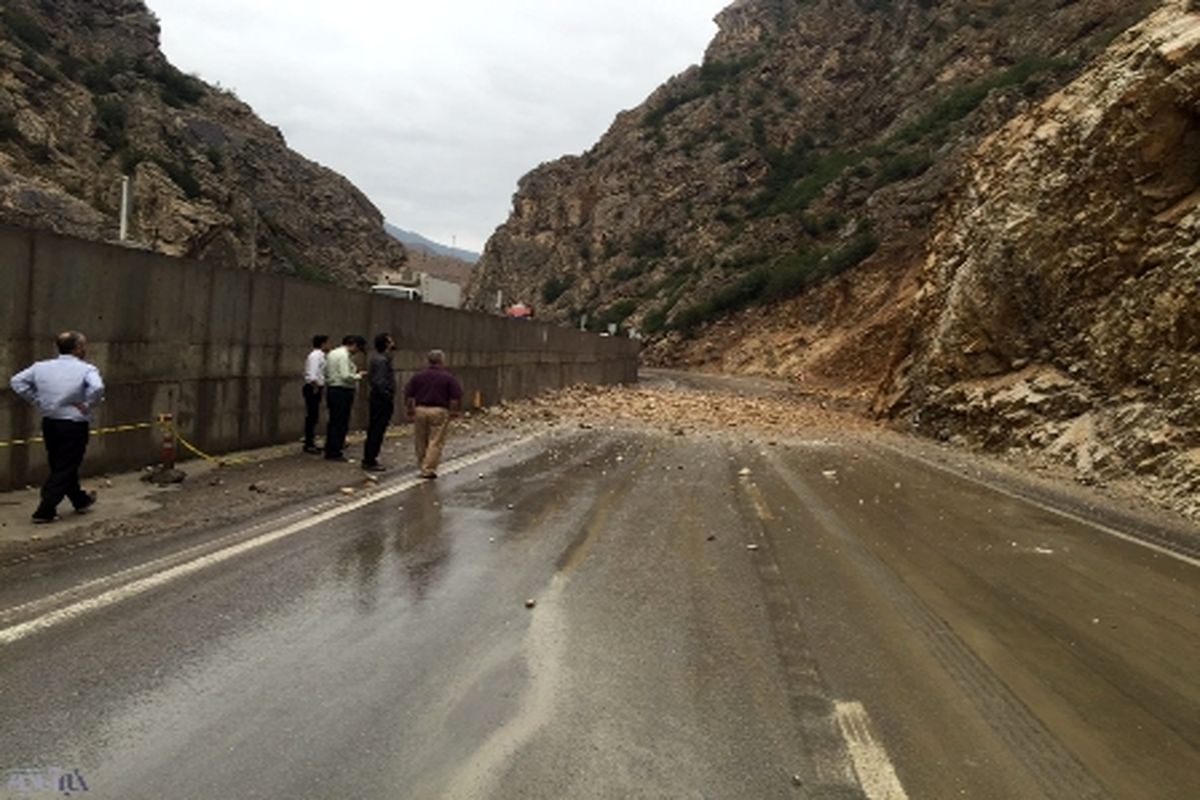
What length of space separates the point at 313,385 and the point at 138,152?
136 feet

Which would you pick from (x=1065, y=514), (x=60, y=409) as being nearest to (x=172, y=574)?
(x=60, y=409)

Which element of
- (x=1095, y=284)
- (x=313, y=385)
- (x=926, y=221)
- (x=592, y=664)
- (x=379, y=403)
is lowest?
(x=592, y=664)

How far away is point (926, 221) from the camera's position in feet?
173

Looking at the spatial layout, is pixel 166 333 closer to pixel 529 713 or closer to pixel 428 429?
pixel 428 429

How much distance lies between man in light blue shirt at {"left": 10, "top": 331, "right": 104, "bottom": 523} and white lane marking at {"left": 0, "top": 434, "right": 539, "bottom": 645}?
5.96 ft

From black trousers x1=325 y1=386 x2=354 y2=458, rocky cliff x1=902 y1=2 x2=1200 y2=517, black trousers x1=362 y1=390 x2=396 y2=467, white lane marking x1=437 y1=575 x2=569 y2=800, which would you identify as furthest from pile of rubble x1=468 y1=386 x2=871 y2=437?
white lane marking x1=437 y1=575 x2=569 y2=800

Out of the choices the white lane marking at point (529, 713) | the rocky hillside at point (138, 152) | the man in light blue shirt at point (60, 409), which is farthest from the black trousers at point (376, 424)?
the rocky hillside at point (138, 152)

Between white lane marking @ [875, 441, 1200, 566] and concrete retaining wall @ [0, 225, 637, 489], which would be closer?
concrete retaining wall @ [0, 225, 637, 489]

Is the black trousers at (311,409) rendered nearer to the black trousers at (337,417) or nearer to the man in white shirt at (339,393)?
the man in white shirt at (339,393)

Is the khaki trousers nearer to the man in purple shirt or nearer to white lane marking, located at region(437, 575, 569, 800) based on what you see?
the man in purple shirt

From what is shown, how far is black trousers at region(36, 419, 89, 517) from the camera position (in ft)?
26.1

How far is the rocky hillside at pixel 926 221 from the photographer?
54.4 feet

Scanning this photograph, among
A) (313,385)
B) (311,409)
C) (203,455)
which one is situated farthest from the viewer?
(311,409)

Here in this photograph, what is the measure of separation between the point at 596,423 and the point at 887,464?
799cm
